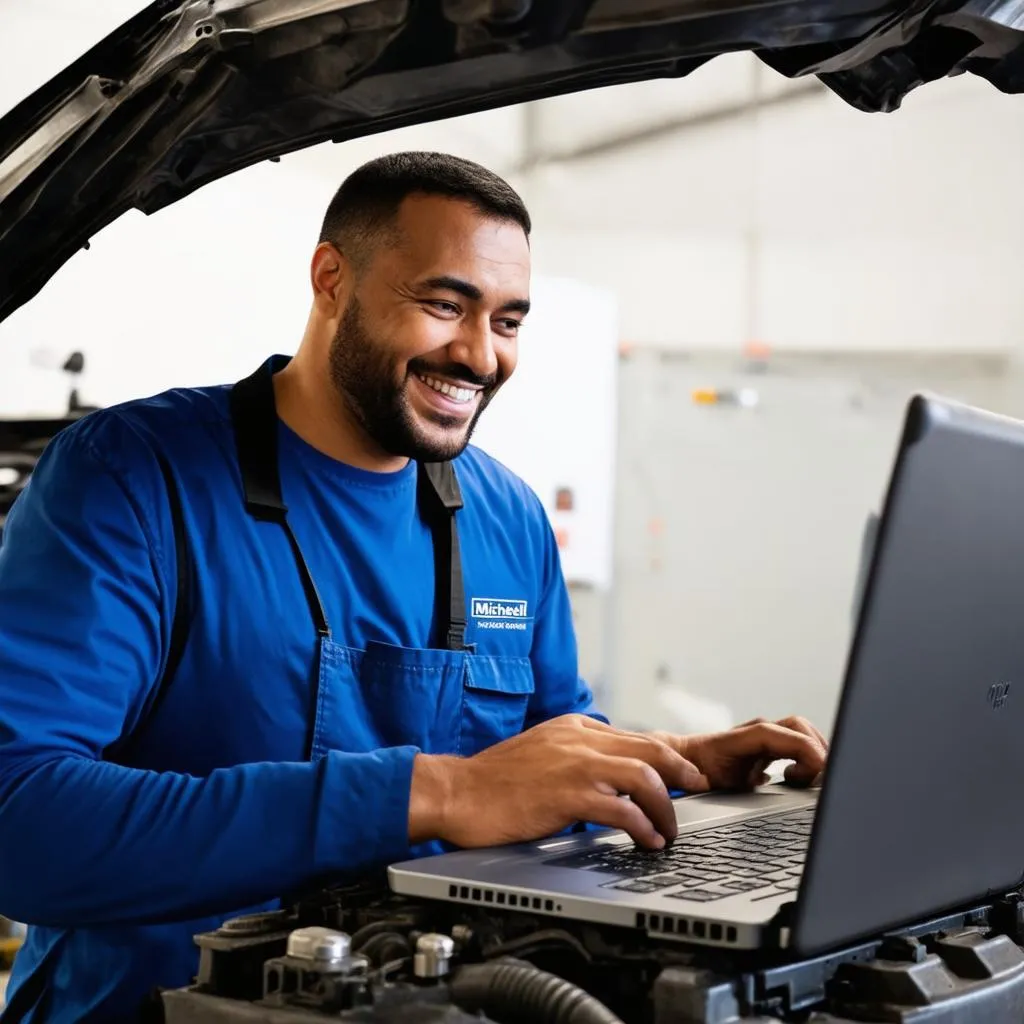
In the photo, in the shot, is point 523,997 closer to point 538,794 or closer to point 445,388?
point 538,794

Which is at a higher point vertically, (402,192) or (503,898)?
(402,192)

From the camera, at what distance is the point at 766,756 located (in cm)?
146

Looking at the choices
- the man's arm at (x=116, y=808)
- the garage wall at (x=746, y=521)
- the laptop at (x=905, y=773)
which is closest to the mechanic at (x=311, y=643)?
the man's arm at (x=116, y=808)

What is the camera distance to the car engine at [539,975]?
0.77 m

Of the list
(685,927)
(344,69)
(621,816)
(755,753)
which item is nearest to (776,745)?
(755,753)

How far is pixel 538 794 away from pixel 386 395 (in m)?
0.60

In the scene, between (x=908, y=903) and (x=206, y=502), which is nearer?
(x=908, y=903)

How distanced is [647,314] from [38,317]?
2.30 metres

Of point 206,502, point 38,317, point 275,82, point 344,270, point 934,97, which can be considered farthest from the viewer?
point 934,97

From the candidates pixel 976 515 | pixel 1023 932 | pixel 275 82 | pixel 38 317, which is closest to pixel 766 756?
pixel 1023 932

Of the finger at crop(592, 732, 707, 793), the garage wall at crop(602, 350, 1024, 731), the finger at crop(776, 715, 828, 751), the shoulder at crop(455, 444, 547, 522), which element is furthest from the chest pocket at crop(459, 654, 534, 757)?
the garage wall at crop(602, 350, 1024, 731)

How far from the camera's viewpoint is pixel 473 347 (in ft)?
5.11

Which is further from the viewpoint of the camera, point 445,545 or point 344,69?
point 445,545

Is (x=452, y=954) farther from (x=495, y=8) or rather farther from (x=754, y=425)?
(x=754, y=425)
